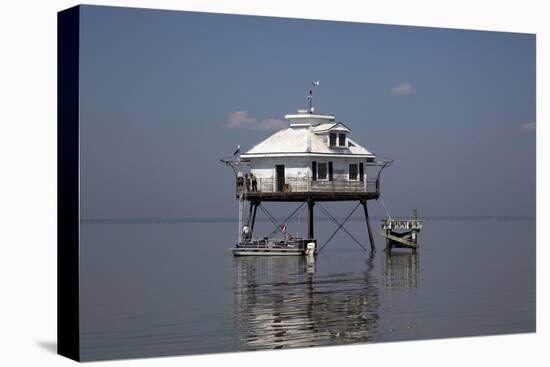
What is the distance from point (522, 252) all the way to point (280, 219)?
14968 mm

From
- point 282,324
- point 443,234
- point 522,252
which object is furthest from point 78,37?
point 443,234

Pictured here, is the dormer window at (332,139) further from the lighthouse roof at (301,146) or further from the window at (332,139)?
the lighthouse roof at (301,146)

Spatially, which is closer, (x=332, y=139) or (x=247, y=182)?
(x=332, y=139)

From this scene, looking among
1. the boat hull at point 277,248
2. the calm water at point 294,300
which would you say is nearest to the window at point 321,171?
the boat hull at point 277,248

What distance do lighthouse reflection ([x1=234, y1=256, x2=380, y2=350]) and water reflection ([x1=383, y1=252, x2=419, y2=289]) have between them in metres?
0.57

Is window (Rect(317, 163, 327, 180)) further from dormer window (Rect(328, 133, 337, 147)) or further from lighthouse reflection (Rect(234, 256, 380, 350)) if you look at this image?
lighthouse reflection (Rect(234, 256, 380, 350))

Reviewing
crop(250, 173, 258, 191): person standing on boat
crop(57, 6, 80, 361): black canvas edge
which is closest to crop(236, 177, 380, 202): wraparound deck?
crop(250, 173, 258, 191): person standing on boat

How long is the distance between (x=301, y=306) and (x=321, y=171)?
37.9 feet

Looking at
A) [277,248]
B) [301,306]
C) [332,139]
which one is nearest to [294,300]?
[301,306]

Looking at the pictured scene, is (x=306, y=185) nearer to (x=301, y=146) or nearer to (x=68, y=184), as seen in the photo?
(x=301, y=146)

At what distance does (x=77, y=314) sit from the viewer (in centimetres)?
2416

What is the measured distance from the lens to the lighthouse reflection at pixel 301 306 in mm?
26547

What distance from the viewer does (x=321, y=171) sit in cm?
4031

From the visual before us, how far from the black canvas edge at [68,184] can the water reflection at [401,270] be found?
12532 mm
